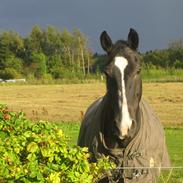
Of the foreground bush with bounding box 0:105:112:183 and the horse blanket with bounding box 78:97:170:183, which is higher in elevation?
the foreground bush with bounding box 0:105:112:183

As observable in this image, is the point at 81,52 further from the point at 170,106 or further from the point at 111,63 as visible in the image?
the point at 111,63

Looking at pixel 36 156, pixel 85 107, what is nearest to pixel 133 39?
pixel 36 156

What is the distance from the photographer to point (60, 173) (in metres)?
3.83

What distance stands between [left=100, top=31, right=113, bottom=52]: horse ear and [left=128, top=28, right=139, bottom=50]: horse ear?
0.23m

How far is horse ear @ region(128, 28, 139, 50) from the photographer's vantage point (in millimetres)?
5977

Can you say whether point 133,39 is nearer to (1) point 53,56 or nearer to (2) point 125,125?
(2) point 125,125

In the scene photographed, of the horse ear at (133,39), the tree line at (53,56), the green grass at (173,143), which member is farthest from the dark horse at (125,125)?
the tree line at (53,56)

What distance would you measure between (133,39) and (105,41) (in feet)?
1.10

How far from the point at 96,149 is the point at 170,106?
26628 millimetres

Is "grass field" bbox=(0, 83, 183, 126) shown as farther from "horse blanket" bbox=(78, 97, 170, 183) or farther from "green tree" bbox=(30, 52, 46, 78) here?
"green tree" bbox=(30, 52, 46, 78)

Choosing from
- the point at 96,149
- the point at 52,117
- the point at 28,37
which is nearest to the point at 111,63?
the point at 96,149

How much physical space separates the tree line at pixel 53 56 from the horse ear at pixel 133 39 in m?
66.1

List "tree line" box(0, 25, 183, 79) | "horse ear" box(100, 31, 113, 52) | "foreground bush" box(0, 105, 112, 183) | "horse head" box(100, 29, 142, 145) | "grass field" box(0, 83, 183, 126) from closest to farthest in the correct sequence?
"foreground bush" box(0, 105, 112, 183), "horse head" box(100, 29, 142, 145), "horse ear" box(100, 31, 113, 52), "grass field" box(0, 83, 183, 126), "tree line" box(0, 25, 183, 79)

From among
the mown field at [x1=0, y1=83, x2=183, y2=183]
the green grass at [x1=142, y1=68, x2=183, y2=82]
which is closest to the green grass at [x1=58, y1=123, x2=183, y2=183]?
the mown field at [x1=0, y1=83, x2=183, y2=183]
